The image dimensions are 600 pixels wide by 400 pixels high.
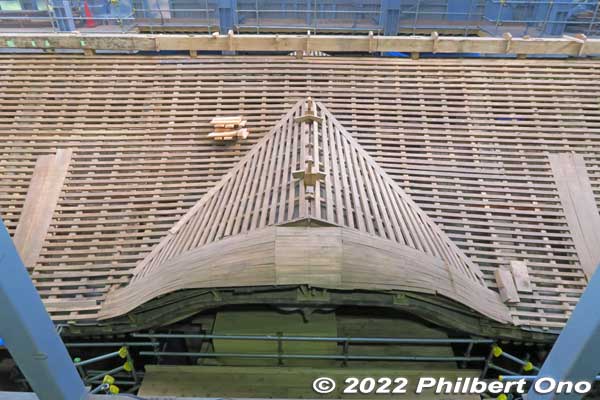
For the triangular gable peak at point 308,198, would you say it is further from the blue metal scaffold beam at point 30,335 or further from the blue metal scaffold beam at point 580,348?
the blue metal scaffold beam at point 30,335

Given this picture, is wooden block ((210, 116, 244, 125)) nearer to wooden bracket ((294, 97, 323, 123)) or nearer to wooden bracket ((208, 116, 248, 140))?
wooden bracket ((208, 116, 248, 140))

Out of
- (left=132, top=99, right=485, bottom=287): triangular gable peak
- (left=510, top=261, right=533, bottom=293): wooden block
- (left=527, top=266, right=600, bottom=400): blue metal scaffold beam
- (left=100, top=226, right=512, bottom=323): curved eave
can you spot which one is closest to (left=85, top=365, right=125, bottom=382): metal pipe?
(left=132, top=99, right=485, bottom=287): triangular gable peak

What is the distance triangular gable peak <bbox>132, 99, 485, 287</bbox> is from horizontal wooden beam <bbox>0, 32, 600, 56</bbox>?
6.12 feet

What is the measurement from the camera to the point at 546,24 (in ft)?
42.0

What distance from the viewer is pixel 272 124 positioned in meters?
7.40

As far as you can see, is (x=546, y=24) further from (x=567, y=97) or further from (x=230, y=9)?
(x=230, y=9)

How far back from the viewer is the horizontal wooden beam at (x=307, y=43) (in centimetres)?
810

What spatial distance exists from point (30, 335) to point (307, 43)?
23.2 ft

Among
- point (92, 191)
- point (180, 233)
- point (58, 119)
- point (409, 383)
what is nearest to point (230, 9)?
point (58, 119)

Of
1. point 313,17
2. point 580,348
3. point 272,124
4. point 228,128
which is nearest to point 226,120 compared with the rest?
point 228,128

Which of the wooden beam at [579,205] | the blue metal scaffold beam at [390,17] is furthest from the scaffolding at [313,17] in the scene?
the wooden beam at [579,205]

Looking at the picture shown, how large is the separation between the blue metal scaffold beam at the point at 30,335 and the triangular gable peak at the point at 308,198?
2.14 meters

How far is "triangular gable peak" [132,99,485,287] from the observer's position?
4.64 m

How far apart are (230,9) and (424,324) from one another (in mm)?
11097
